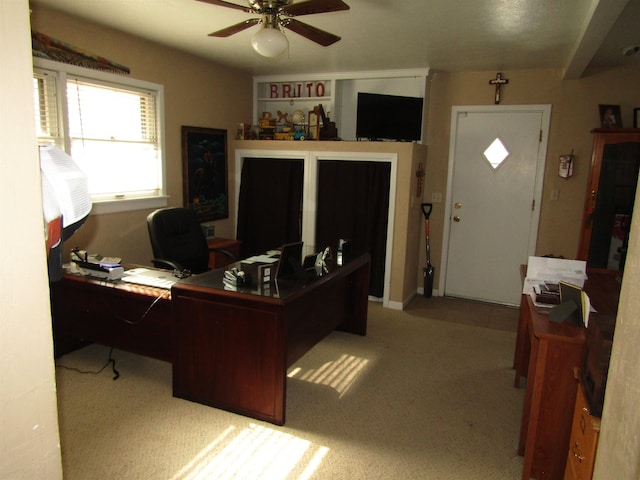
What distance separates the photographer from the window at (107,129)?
10.6ft

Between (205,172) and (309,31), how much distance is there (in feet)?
7.93

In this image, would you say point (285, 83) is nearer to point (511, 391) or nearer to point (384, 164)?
point (384, 164)

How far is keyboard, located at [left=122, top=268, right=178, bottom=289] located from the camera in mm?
2918

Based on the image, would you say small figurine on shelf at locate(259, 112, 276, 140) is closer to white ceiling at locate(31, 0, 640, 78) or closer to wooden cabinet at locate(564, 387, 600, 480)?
white ceiling at locate(31, 0, 640, 78)

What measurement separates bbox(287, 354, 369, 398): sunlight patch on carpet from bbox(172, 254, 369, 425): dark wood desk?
0.37m

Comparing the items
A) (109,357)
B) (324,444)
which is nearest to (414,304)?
(324,444)

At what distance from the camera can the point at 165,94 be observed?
162 inches

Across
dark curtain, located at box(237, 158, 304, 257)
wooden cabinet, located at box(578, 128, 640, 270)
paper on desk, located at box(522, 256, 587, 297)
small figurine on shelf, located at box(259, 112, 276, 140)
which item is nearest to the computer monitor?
paper on desk, located at box(522, 256, 587, 297)

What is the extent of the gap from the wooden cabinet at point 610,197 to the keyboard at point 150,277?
146 inches

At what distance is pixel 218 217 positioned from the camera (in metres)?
4.98

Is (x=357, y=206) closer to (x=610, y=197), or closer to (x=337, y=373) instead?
(x=337, y=373)

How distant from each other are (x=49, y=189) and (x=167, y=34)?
3.19m

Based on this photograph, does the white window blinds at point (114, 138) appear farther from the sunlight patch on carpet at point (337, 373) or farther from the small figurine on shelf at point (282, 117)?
the sunlight patch on carpet at point (337, 373)

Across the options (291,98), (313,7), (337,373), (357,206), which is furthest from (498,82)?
(337,373)
